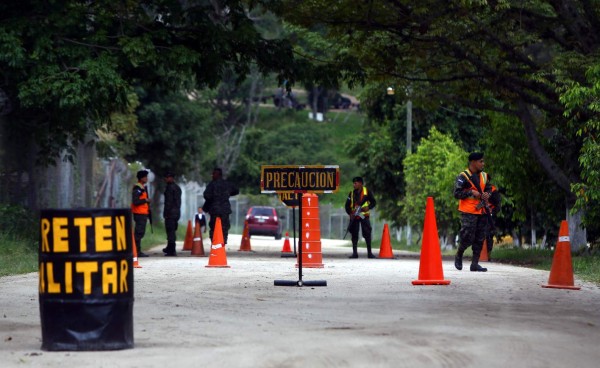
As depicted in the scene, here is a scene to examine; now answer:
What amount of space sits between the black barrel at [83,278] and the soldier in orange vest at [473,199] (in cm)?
984

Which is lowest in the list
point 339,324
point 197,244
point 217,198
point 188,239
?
point 339,324

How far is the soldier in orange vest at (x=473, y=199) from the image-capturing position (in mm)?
18728

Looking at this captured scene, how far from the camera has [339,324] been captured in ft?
37.1

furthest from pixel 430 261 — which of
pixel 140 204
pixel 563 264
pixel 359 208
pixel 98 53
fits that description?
pixel 359 208

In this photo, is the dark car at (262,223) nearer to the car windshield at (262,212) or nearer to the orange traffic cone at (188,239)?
the car windshield at (262,212)

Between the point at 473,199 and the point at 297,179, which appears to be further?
the point at 473,199

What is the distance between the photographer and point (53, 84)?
23109 millimetres

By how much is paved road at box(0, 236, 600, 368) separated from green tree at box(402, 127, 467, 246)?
22.7m

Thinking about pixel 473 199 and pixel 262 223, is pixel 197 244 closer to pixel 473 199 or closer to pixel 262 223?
pixel 473 199

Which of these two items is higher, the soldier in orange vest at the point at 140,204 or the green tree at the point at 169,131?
the green tree at the point at 169,131

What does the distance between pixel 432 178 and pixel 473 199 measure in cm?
2239

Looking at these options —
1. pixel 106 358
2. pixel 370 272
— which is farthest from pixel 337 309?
pixel 370 272

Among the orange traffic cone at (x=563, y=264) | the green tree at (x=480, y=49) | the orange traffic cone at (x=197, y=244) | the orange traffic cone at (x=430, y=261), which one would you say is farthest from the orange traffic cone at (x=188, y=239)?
the orange traffic cone at (x=563, y=264)

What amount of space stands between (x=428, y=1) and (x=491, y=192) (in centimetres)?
554
